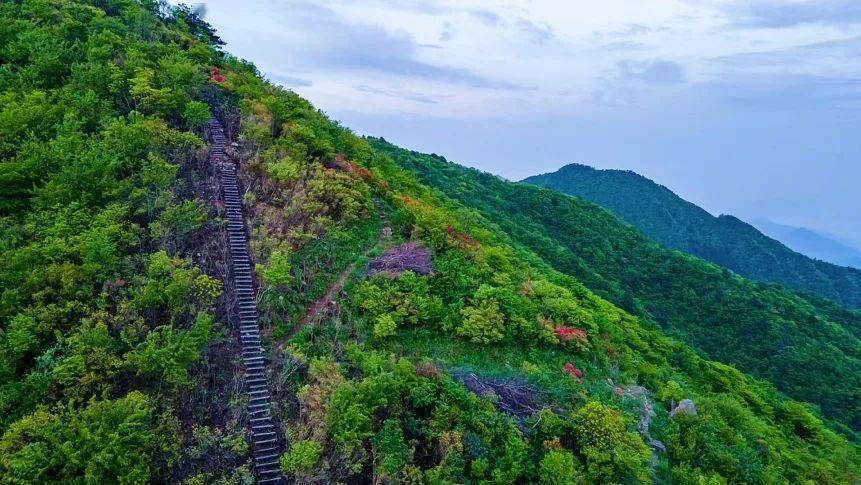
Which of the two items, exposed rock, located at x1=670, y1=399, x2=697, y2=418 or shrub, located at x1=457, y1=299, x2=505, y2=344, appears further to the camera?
exposed rock, located at x1=670, y1=399, x2=697, y2=418

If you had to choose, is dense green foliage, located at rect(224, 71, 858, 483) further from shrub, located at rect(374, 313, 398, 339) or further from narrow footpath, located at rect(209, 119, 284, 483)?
narrow footpath, located at rect(209, 119, 284, 483)

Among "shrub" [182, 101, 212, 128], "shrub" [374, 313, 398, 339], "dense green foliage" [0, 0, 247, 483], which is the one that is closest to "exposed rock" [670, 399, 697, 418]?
"shrub" [374, 313, 398, 339]

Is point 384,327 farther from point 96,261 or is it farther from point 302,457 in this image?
point 96,261

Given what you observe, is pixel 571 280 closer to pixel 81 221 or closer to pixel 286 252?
pixel 286 252

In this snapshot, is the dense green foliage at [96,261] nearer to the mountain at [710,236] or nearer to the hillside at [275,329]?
the hillside at [275,329]

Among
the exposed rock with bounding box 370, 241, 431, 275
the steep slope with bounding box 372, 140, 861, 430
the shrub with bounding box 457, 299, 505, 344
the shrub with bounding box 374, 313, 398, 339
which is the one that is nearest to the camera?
the shrub with bounding box 374, 313, 398, 339

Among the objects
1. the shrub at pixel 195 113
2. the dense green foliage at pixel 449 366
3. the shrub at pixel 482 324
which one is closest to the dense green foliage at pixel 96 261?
the shrub at pixel 195 113
